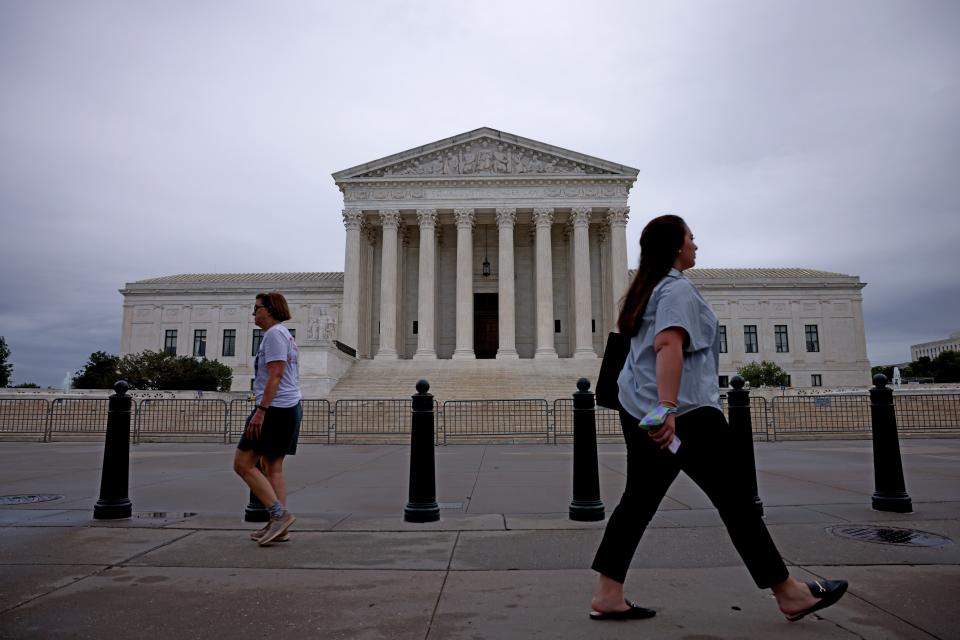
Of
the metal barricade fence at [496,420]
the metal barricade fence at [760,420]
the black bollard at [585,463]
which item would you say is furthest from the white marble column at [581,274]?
the black bollard at [585,463]

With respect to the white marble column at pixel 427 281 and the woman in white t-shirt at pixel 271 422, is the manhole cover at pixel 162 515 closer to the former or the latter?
the woman in white t-shirt at pixel 271 422

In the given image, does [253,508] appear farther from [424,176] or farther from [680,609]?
[424,176]

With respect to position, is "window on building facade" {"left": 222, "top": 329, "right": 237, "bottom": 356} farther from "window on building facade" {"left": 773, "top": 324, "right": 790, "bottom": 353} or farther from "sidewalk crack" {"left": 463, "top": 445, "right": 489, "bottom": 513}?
"sidewalk crack" {"left": 463, "top": 445, "right": 489, "bottom": 513}

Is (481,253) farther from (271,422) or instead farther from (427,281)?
(271,422)

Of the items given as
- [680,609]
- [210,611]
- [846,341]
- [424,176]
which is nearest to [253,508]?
[210,611]

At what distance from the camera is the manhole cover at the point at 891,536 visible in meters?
4.82

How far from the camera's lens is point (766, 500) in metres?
6.98

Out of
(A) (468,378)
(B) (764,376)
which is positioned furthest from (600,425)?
(B) (764,376)

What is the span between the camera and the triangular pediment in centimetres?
4259

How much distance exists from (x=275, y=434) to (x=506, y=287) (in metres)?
36.5

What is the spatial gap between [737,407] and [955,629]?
10.2 ft

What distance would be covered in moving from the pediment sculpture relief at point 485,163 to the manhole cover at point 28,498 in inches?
1465

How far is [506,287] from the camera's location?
41469 millimetres

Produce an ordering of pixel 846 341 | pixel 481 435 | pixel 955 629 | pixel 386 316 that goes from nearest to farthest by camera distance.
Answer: pixel 955 629, pixel 481 435, pixel 386 316, pixel 846 341
